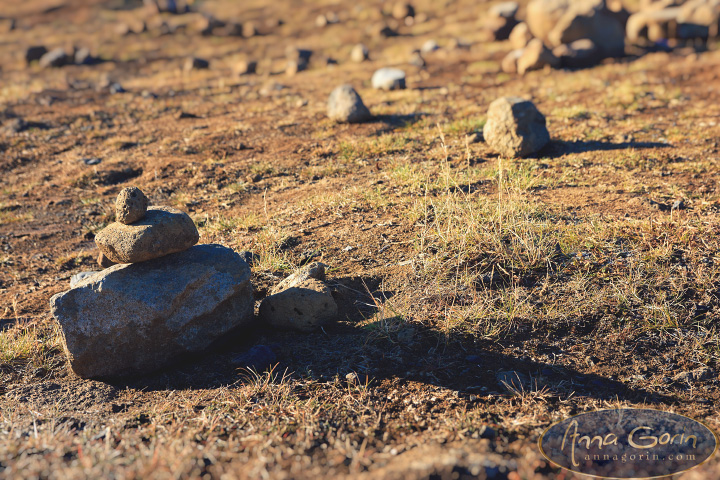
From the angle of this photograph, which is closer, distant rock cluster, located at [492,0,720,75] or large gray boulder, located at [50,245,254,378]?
large gray boulder, located at [50,245,254,378]

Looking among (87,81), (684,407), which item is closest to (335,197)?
(684,407)

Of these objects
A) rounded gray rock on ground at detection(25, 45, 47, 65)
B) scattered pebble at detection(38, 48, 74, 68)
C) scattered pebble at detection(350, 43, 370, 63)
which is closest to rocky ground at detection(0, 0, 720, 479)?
scattered pebble at detection(350, 43, 370, 63)

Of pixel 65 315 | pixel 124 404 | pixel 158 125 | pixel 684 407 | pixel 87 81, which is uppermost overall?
pixel 87 81

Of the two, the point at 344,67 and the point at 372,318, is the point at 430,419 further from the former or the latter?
the point at 344,67

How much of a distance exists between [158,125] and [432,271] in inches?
281

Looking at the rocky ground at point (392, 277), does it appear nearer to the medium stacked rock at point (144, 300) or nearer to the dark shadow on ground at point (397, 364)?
the dark shadow on ground at point (397, 364)

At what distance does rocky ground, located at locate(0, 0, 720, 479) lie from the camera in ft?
9.41

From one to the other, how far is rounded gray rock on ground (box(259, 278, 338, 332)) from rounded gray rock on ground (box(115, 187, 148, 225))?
1.03m

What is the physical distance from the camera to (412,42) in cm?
1741
